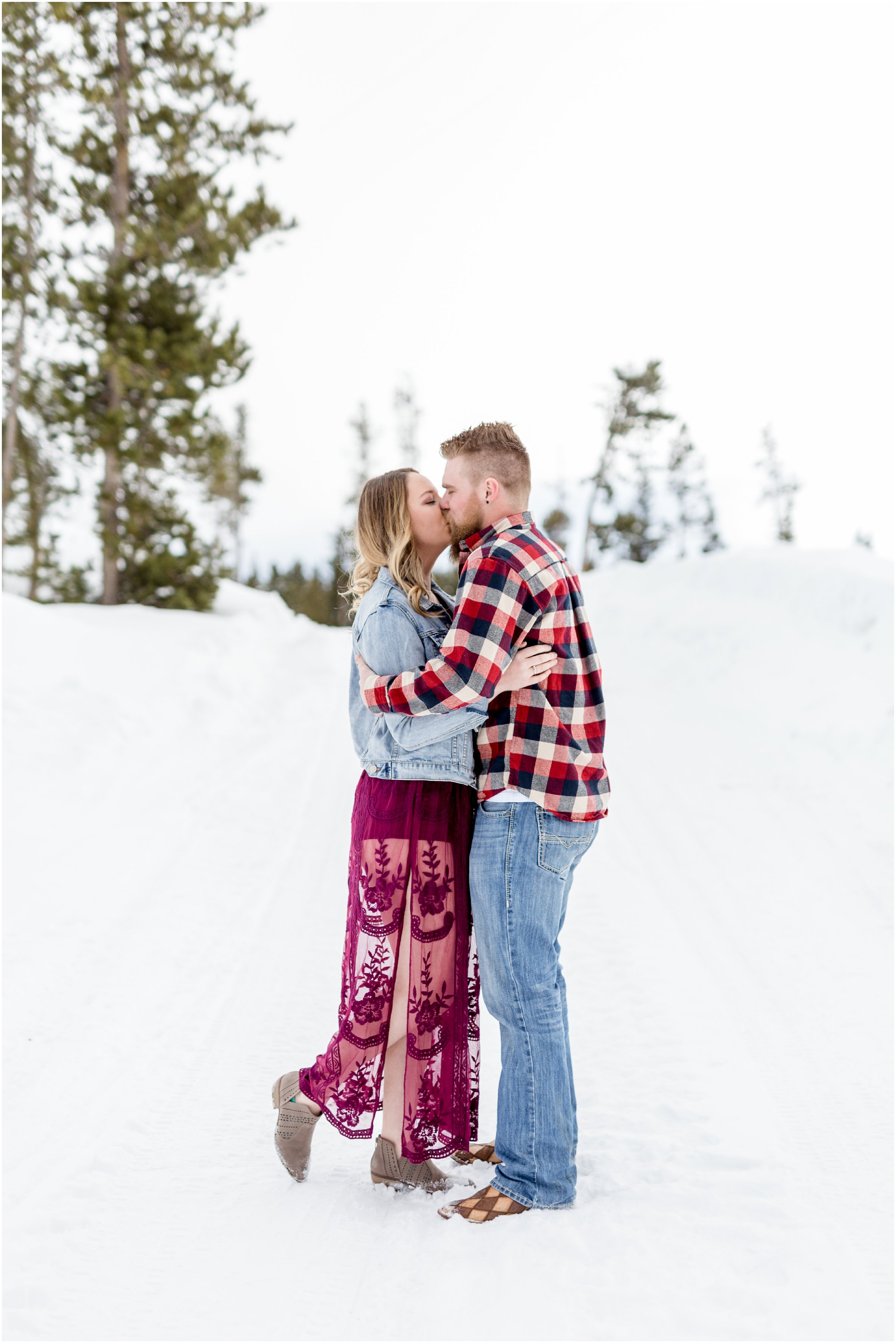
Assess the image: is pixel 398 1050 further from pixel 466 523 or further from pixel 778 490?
pixel 778 490

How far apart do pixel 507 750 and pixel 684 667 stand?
31.7ft

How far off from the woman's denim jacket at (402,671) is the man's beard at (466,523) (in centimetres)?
25

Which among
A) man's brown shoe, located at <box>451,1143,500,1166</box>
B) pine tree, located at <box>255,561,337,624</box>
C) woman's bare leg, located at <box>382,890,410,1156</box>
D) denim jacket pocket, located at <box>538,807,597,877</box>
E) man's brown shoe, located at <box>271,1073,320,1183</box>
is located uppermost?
pine tree, located at <box>255,561,337,624</box>

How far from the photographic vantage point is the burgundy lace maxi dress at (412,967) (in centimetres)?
278

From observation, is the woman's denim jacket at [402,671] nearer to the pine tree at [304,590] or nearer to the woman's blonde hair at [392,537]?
the woman's blonde hair at [392,537]

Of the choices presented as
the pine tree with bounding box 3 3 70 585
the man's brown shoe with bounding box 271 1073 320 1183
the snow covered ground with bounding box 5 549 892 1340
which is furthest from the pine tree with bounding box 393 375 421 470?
the man's brown shoe with bounding box 271 1073 320 1183

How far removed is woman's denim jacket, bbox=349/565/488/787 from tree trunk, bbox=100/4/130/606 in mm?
11018

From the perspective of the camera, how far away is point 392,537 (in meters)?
2.85

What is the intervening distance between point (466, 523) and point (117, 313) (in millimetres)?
11854

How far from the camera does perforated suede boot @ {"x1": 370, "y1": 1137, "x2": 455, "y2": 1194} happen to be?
2.80 m

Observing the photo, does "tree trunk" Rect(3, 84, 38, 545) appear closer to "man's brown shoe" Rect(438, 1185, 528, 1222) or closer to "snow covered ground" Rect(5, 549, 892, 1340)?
"snow covered ground" Rect(5, 549, 892, 1340)

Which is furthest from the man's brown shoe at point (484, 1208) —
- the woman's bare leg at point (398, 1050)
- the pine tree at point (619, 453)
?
the pine tree at point (619, 453)

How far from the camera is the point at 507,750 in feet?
8.73

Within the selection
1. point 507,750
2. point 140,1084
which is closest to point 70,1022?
point 140,1084
